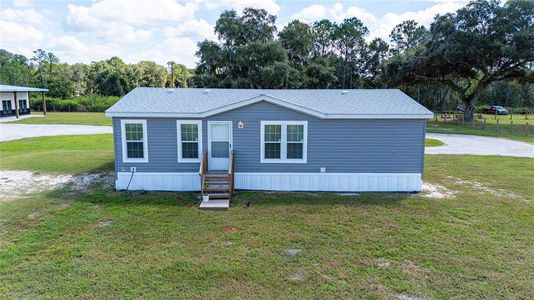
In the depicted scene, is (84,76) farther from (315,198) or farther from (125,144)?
(315,198)

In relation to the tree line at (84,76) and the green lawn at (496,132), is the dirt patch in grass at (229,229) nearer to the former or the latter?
the green lawn at (496,132)

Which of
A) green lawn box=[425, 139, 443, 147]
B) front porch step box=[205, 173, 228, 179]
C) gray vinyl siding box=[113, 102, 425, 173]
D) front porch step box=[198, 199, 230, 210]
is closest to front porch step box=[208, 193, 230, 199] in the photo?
front porch step box=[198, 199, 230, 210]

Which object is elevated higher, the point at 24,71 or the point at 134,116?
the point at 24,71

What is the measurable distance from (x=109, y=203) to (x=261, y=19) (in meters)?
37.2

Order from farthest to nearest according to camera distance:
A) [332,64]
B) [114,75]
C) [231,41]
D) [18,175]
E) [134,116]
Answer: [114,75], [332,64], [231,41], [18,175], [134,116]

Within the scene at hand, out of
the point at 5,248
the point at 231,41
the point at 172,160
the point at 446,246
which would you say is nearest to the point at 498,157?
the point at 446,246

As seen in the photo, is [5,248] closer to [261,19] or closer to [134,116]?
[134,116]

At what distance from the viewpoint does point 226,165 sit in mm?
11000

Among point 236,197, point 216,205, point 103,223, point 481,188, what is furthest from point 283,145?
point 481,188

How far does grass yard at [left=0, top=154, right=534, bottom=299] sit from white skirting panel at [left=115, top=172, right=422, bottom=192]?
0.40m

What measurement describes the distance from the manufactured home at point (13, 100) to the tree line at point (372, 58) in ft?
49.2

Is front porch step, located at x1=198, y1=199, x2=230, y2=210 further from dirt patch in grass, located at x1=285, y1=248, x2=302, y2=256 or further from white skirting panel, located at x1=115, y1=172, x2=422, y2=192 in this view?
dirt patch in grass, located at x1=285, y1=248, x2=302, y2=256

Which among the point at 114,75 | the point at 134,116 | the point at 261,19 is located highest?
the point at 261,19

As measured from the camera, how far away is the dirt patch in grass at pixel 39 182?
35.4 feet
